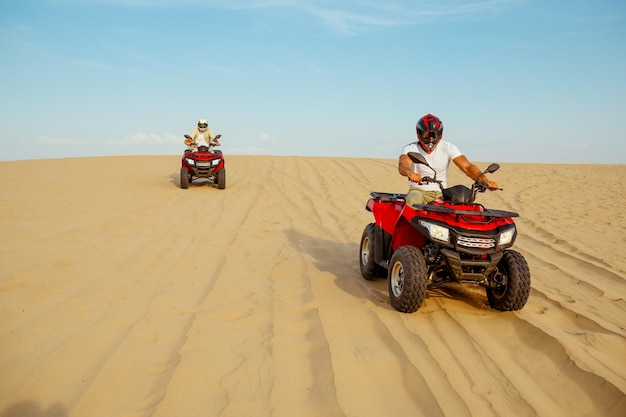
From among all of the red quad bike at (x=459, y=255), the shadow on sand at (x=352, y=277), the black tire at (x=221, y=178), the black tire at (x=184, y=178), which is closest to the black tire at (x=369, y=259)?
the shadow on sand at (x=352, y=277)

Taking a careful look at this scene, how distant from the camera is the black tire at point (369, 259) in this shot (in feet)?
18.0

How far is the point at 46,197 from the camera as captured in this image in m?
11.4

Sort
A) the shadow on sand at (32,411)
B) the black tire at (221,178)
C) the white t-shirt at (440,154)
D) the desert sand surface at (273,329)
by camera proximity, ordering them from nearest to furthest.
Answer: the shadow on sand at (32,411) → the desert sand surface at (273,329) → the white t-shirt at (440,154) → the black tire at (221,178)

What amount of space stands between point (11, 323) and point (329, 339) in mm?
2550

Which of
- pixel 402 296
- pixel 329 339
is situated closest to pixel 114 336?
pixel 329 339

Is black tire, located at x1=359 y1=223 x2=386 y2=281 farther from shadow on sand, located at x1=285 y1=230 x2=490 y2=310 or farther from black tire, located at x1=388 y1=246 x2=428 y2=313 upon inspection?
black tire, located at x1=388 y1=246 x2=428 y2=313

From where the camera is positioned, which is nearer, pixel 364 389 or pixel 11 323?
pixel 364 389

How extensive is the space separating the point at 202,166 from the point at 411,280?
10603 mm

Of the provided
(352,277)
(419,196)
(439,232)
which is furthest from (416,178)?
(352,277)

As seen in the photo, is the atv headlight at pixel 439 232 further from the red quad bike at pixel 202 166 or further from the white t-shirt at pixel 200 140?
the white t-shirt at pixel 200 140

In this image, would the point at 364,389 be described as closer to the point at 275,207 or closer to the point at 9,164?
the point at 275,207

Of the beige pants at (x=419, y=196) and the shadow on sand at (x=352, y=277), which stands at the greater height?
the beige pants at (x=419, y=196)

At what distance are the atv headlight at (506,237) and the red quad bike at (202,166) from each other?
10371 mm

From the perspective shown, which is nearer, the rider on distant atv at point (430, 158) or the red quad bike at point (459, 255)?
the red quad bike at point (459, 255)
